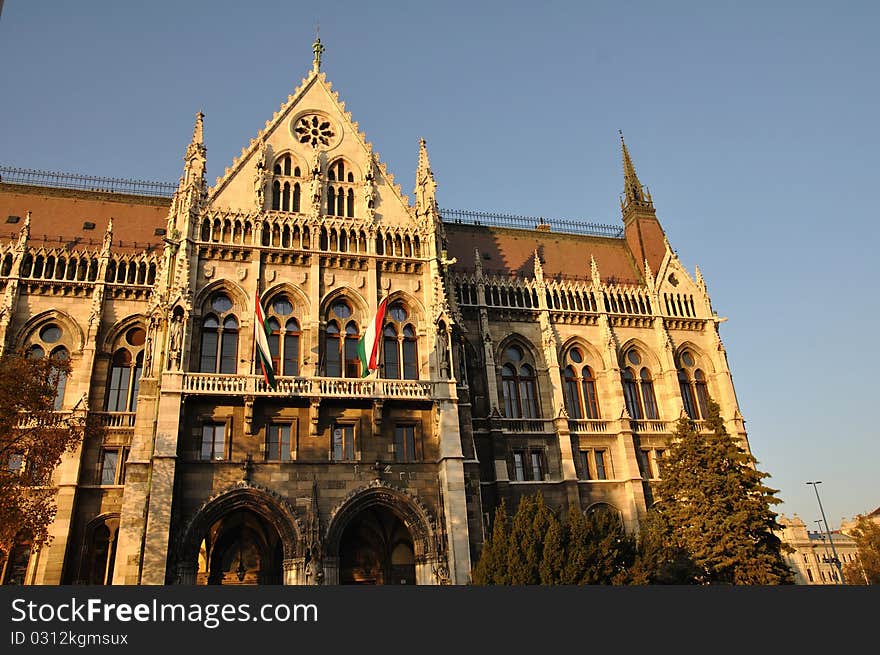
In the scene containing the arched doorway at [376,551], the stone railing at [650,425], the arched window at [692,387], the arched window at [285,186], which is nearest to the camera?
the arched doorway at [376,551]

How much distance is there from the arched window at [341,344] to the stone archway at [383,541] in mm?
5418

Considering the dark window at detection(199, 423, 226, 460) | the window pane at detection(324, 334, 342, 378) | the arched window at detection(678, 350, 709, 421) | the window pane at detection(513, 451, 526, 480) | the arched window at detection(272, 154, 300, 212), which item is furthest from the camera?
the arched window at detection(678, 350, 709, 421)

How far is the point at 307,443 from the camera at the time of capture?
2931cm

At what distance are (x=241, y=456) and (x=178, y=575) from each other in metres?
4.88

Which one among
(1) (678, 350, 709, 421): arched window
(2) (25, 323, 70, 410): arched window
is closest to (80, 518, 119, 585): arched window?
(2) (25, 323, 70, 410): arched window

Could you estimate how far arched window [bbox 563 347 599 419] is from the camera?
39156mm

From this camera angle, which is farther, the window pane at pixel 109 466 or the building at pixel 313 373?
the window pane at pixel 109 466

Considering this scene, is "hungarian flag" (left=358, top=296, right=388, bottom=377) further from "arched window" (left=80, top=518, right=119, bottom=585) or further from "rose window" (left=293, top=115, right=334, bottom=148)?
"arched window" (left=80, top=518, right=119, bottom=585)

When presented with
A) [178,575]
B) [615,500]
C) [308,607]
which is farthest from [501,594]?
[615,500]

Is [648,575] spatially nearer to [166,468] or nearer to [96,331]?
[166,468]

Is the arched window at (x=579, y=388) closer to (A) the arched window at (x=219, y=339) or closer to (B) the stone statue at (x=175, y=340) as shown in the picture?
(A) the arched window at (x=219, y=339)

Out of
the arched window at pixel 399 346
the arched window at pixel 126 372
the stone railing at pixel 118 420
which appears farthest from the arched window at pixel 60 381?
the arched window at pixel 399 346

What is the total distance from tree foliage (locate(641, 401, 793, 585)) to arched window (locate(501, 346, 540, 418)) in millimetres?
8339

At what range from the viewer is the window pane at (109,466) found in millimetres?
31703
